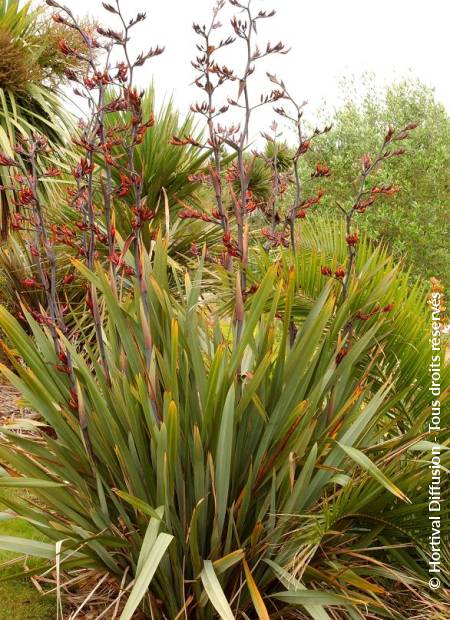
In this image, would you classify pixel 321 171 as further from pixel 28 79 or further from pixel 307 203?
pixel 28 79

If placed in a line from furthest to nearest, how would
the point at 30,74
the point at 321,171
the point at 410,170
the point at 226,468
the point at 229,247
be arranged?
the point at 410,170 → the point at 30,74 → the point at 321,171 → the point at 229,247 → the point at 226,468

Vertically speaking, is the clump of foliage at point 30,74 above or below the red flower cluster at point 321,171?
above

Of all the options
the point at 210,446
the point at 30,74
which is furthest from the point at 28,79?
the point at 210,446

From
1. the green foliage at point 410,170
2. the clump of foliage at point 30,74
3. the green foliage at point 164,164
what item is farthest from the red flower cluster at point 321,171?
the green foliage at point 410,170

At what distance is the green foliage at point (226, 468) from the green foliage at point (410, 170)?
1470 centimetres

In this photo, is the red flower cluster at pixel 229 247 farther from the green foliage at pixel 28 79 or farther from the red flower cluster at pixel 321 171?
the green foliage at pixel 28 79

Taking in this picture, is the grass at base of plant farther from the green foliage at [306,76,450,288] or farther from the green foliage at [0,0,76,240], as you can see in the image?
the green foliage at [306,76,450,288]

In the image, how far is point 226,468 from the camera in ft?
9.88

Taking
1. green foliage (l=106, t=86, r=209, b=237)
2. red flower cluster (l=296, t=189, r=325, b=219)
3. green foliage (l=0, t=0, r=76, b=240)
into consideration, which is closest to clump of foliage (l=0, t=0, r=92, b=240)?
green foliage (l=0, t=0, r=76, b=240)

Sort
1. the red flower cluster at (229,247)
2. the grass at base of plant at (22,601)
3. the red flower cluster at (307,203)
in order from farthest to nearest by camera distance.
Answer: the red flower cluster at (307,203), the grass at base of plant at (22,601), the red flower cluster at (229,247)

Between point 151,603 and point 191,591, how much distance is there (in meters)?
0.19

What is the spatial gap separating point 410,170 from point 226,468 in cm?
1690

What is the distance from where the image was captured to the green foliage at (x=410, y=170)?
18.1 metres

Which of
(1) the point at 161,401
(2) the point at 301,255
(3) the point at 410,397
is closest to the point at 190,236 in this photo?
(2) the point at 301,255
